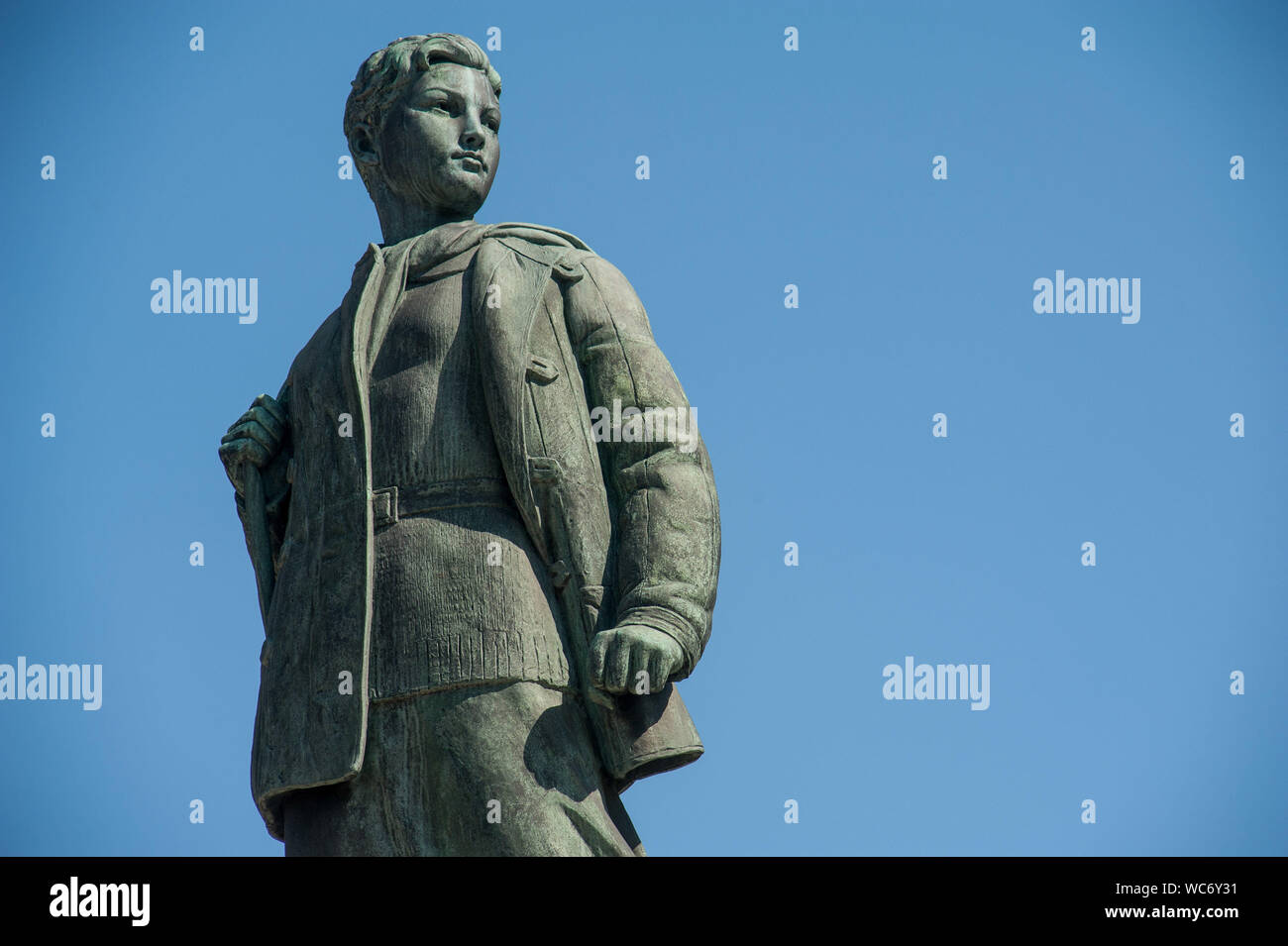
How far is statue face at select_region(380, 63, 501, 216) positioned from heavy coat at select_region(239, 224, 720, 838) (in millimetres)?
448

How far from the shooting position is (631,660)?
11.5 m

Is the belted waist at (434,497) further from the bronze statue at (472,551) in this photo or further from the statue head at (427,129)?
the statue head at (427,129)

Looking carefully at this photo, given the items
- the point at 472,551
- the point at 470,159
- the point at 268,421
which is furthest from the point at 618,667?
the point at 470,159

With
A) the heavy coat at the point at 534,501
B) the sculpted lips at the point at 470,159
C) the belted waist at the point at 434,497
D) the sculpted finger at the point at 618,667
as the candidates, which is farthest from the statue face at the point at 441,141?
the sculpted finger at the point at 618,667

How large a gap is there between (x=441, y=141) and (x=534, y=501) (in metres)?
2.31

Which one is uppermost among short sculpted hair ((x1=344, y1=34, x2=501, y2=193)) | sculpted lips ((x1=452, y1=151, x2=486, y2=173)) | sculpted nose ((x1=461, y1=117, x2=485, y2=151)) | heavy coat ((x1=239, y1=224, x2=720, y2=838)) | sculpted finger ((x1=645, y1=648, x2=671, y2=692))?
short sculpted hair ((x1=344, y1=34, x2=501, y2=193))

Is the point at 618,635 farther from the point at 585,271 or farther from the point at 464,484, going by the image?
the point at 585,271

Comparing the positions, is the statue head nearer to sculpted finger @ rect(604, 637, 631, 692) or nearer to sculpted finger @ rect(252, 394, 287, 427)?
sculpted finger @ rect(252, 394, 287, 427)

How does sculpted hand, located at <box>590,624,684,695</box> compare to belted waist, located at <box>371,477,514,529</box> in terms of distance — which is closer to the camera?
sculpted hand, located at <box>590,624,684,695</box>

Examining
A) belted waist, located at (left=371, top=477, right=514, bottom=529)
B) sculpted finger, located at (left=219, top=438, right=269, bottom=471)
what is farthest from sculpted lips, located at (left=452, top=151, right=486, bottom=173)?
belted waist, located at (left=371, top=477, right=514, bottom=529)

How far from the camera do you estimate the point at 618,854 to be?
11.6 meters

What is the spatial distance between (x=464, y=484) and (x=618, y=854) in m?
2.03

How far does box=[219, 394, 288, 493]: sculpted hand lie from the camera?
13.0m
